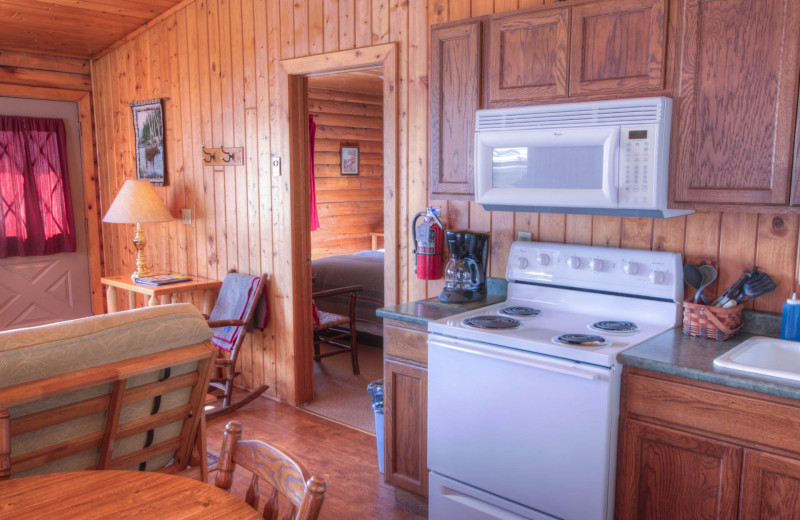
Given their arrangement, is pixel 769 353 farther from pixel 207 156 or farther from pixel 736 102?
pixel 207 156

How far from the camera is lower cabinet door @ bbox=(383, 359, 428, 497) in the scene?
2.66 m

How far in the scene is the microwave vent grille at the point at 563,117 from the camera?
2.16 metres

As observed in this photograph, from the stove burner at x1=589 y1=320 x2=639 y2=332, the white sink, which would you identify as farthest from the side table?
the white sink

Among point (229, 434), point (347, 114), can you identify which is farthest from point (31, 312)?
point (229, 434)

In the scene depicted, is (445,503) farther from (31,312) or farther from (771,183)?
(31,312)

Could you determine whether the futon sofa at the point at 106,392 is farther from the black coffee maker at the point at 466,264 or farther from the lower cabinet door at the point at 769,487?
the lower cabinet door at the point at 769,487

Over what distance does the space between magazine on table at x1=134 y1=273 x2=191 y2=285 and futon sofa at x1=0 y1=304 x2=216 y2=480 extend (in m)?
2.35

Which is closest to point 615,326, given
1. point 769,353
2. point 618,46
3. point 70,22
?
point 769,353

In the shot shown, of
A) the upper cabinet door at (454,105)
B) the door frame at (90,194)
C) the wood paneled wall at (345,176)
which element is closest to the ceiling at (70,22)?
the door frame at (90,194)

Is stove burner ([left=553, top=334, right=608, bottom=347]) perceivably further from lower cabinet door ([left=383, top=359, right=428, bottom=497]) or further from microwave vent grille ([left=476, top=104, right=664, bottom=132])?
microwave vent grille ([left=476, top=104, right=664, bottom=132])

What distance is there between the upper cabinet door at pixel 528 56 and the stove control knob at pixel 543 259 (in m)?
0.66

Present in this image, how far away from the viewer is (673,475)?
6.52 feet

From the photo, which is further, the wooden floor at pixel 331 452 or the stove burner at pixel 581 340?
the wooden floor at pixel 331 452

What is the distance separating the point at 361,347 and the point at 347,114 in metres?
2.96
